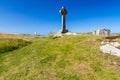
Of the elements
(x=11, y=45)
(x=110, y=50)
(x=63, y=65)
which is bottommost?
(x=63, y=65)

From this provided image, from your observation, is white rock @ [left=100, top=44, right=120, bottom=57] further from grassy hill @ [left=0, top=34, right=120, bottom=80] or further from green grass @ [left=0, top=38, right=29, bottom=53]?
green grass @ [left=0, top=38, right=29, bottom=53]

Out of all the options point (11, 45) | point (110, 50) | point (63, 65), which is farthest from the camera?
point (11, 45)

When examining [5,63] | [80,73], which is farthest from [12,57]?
[80,73]

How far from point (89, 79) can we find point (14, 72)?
7002mm

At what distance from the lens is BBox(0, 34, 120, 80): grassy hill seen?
485 inches

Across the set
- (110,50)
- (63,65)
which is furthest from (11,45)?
(110,50)

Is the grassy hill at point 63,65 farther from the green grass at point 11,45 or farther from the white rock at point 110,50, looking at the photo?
the green grass at point 11,45

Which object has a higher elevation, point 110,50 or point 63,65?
point 110,50

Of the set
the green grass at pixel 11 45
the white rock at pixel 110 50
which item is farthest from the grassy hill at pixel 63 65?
the green grass at pixel 11 45

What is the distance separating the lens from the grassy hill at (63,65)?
40.4 ft

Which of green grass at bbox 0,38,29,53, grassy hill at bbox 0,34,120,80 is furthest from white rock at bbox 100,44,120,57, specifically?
green grass at bbox 0,38,29,53

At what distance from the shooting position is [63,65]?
1421 cm

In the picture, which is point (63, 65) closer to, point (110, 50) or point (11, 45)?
point (110, 50)

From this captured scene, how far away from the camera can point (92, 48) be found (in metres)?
17.2
